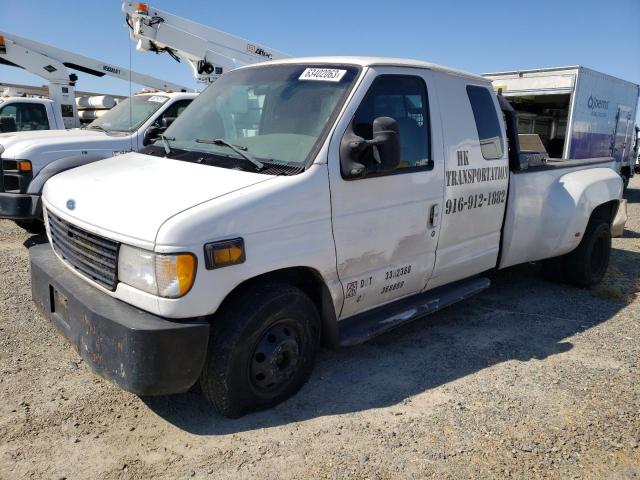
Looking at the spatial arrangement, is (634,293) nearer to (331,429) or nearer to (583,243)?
(583,243)

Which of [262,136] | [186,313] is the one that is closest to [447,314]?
[262,136]

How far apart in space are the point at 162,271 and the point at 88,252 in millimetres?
733

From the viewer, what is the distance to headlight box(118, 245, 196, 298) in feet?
8.52

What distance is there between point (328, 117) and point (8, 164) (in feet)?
16.2

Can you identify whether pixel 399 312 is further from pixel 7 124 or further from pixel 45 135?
pixel 7 124

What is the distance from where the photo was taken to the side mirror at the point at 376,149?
3.16 m

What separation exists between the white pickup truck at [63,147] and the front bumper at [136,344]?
3.15 meters

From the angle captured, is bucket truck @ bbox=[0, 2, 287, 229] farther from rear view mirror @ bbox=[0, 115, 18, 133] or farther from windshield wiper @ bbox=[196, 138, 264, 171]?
rear view mirror @ bbox=[0, 115, 18, 133]

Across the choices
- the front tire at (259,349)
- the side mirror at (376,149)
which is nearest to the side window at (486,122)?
the side mirror at (376,149)

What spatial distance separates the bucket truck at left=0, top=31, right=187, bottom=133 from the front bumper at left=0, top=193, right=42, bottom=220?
3862mm

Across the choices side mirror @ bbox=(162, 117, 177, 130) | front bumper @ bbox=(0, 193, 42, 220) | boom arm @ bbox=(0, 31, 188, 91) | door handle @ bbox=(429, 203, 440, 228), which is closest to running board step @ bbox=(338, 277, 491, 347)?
door handle @ bbox=(429, 203, 440, 228)

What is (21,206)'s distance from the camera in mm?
5770

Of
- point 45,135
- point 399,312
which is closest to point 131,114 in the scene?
point 45,135

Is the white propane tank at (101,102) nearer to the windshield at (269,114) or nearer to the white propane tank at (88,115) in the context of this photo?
the white propane tank at (88,115)
